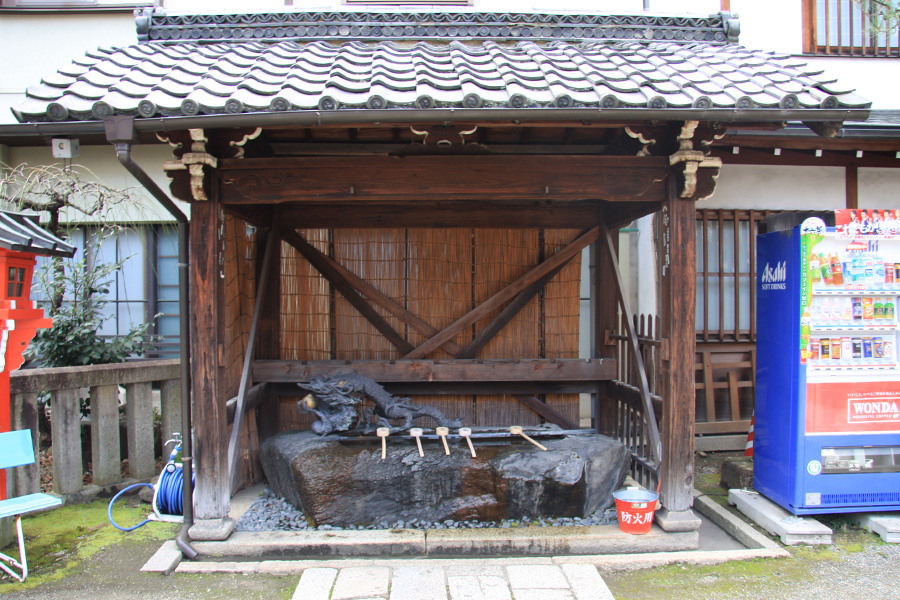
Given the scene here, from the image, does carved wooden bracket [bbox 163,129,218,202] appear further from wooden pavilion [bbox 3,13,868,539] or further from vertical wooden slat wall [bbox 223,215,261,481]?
vertical wooden slat wall [bbox 223,215,261,481]

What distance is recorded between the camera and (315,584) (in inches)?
150

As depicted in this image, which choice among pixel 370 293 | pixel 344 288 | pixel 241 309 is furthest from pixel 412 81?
pixel 241 309

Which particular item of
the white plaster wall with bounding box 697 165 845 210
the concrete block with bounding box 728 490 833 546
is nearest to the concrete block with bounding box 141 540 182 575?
the concrete block with bounding box 728 490 833 546

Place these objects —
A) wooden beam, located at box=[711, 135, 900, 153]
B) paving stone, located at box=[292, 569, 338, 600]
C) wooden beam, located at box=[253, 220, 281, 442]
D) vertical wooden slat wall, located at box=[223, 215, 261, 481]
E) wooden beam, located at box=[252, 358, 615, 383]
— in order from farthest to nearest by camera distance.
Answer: wooden beam, located at box=[711, 135, 900, 153], wooden beam, located at box=[253, 220, 281, 442], wooden beam, located at box=[252, 358, 615, 383], vertical wooden slat wall, located at box=[223, 215, 261, 481], paving stone, located at box=[292, 569, 338, 600]

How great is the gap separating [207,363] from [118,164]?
4255 millimetres

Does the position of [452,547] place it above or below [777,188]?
below

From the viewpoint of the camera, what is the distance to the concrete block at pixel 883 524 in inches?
179

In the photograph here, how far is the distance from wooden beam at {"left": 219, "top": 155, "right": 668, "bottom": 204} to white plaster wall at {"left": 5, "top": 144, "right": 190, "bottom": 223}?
11.0 feet

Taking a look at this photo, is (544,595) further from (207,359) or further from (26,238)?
(26,238)

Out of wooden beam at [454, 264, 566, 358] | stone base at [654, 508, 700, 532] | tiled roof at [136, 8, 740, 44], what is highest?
tiled roof at [136, 8, 740, 44]

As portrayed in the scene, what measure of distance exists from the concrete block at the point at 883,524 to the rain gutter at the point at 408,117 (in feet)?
11.4

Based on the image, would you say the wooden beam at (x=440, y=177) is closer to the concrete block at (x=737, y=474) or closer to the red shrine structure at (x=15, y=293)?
the red shrine structure at (x=15, y=293)

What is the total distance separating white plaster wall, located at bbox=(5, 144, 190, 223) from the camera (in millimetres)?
7023

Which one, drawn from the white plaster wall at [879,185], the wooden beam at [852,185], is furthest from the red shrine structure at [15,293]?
the white plaster wall at [879,185]
